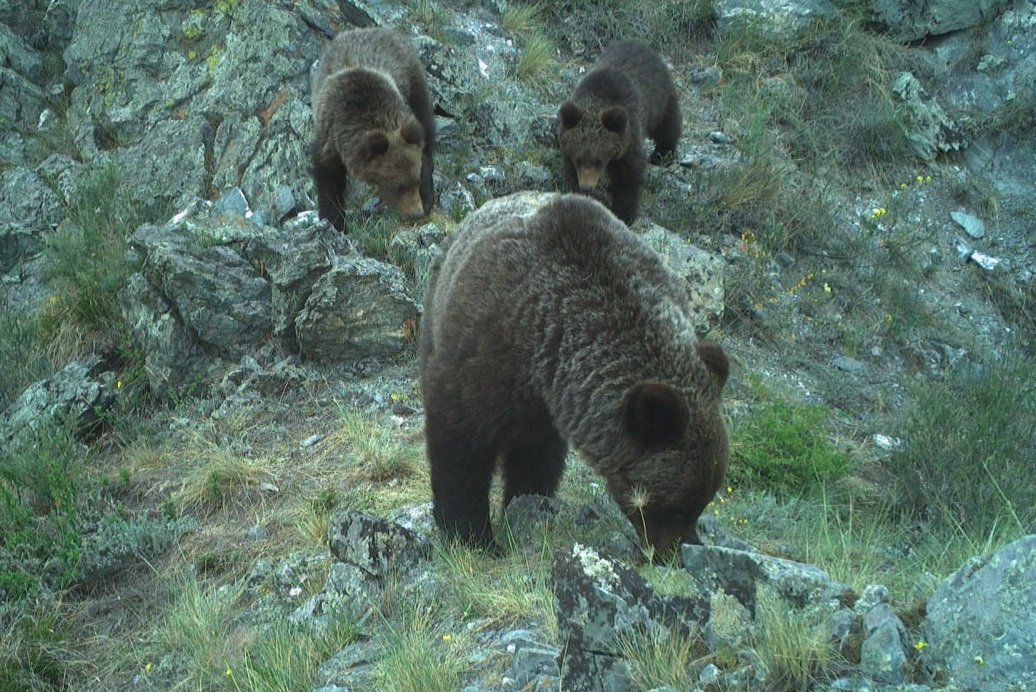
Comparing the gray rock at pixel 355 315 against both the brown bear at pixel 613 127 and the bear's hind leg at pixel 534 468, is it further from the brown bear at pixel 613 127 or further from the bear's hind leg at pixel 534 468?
the brown bear at pixel 613 127

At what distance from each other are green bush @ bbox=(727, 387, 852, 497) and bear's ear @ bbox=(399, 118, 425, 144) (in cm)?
415

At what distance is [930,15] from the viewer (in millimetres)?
12312

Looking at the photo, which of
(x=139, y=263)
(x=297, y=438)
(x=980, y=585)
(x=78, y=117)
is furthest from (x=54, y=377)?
(x=980, y=585)

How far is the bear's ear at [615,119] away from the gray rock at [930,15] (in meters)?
4.87

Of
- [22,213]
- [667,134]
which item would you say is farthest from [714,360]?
[22,213]

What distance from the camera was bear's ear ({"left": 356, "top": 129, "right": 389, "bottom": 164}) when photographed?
8867 mm

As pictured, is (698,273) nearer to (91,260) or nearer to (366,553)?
(366,553)

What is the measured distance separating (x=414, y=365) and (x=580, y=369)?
382 centimetres

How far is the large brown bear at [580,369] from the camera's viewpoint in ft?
12.9

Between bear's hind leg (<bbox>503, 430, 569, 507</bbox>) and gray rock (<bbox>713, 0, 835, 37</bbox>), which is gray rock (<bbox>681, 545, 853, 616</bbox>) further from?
gray rock (<bbox>713, 0, 835, 37</bbox>)

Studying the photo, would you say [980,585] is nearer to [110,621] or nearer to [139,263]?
[110,621]

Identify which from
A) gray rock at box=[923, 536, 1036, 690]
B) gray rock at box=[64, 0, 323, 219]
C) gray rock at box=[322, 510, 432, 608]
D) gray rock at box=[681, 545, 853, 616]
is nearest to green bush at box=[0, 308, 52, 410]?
gray rock at box=[64, 0, 323, 219]

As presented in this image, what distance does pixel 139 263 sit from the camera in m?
7.99

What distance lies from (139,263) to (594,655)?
601 cm
